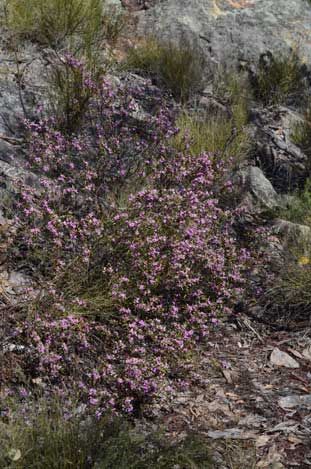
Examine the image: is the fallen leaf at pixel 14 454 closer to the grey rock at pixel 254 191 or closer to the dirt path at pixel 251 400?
the dirt path at pixel 251 400

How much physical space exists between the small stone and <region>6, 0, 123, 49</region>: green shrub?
3.35m

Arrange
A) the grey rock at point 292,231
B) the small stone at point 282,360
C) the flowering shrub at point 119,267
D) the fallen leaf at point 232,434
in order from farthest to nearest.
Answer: the grey rock at point 292,231 < the small stone at point 282,360 < the flowering shrub at point 119,267 < the fallen leaf at point 232,434

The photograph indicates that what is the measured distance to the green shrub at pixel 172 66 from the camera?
18.3ft

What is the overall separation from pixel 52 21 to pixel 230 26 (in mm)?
2245

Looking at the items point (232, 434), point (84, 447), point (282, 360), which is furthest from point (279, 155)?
point (84, 447)

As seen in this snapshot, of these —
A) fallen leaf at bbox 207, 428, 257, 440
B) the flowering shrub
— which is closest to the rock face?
the flowering shrub

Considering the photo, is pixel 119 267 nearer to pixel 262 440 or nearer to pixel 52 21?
pixel 262 440

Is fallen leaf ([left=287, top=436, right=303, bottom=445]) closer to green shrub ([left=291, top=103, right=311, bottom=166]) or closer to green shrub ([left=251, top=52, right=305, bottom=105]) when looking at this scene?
green shrub ([left=291, top=103, right=311, bottom=166])

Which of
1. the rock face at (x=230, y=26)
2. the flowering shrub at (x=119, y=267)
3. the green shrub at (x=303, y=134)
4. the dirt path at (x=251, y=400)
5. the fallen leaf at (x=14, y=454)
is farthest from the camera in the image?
the rock face at (x=230, y=26)

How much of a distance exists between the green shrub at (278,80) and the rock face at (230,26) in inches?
8.9

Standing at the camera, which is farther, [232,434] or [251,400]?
[251,400]

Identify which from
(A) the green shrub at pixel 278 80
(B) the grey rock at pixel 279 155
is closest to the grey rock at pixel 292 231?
(B) the grey rock at pixel 279 155

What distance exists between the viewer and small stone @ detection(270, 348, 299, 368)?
3374 millimetres

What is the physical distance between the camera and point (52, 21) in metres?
5.36
